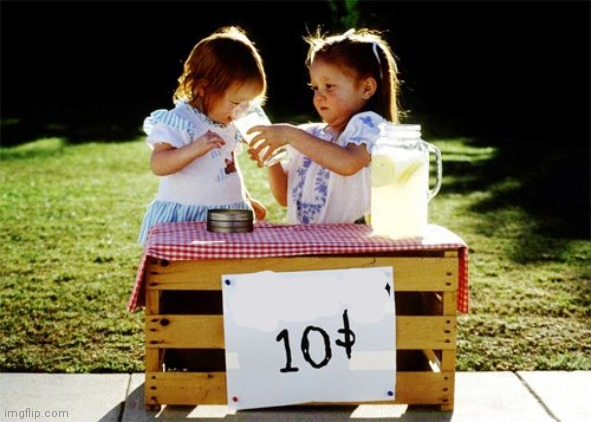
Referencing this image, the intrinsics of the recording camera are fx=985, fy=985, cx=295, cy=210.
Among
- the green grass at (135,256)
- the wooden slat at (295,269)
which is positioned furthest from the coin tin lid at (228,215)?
the green grass at (135,256)

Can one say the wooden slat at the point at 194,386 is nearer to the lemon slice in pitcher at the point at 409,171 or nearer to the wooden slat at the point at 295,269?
the wooden slat at the point at 295,269

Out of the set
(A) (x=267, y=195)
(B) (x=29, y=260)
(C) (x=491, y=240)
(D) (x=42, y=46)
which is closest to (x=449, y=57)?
(D) (x=42, y=46)

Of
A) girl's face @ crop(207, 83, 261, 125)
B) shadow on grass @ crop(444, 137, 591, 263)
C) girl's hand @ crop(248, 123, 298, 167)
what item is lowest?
shadow on grass @ crop(444, 137, 591, 263)

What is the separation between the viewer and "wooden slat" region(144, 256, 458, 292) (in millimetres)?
2623

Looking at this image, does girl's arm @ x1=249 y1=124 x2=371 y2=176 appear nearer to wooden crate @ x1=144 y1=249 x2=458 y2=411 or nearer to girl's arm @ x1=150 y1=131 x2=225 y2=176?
girl's arm @ x1=150 y1=131 x2=225 y2=176

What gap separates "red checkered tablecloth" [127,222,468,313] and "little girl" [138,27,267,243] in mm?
200

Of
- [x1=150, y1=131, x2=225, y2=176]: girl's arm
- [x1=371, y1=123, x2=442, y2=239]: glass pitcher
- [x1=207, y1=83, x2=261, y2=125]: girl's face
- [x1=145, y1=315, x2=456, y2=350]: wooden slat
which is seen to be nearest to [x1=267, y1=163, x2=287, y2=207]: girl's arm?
[x1=207, y1=83, x2=261, y2=125]: girl's face

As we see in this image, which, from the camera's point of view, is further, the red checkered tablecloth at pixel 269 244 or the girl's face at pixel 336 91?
the girl's face at pixel 336 91

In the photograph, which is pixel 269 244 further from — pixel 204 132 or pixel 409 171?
pixel 204 132

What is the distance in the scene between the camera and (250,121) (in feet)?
10.3

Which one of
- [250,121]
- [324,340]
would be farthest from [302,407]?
[250,121]

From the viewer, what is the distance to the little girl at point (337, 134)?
9.32 ft

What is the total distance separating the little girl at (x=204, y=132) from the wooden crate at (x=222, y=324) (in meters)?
Result: 0.33

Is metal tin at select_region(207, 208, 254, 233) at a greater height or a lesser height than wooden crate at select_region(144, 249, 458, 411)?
greater
